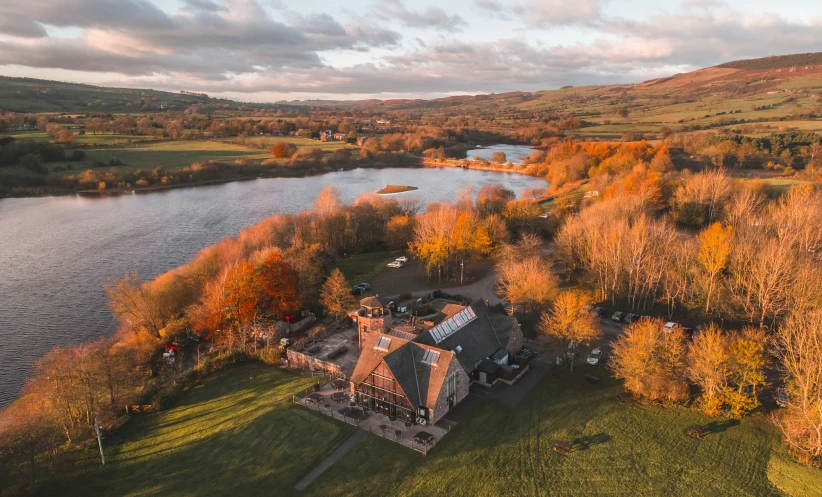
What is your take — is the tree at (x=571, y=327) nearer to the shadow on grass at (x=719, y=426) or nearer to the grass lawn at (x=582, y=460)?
the grass lawn at (x=582, y=460)

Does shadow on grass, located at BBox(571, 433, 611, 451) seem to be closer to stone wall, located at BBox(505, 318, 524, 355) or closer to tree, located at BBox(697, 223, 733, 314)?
stone wall, located at BBox(505, 318, 524, 355)

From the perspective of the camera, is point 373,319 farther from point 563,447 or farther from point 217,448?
point 563,447

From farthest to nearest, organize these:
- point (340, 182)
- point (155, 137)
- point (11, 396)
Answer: point (155, 137), point (340, 182), point (11, 396)

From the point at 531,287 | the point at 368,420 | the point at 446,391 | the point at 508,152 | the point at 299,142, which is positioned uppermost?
the point at 299,142

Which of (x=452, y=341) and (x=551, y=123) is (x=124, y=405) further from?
(x=551, y=123)

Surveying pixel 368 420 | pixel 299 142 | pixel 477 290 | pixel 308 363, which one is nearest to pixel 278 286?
pixel 308 363

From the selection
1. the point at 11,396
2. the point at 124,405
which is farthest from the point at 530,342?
the point at 11,396

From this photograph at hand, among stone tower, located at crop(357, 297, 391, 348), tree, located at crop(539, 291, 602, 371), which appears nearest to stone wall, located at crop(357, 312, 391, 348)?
stone tower, located at crop(357, 297, 391, 348)
